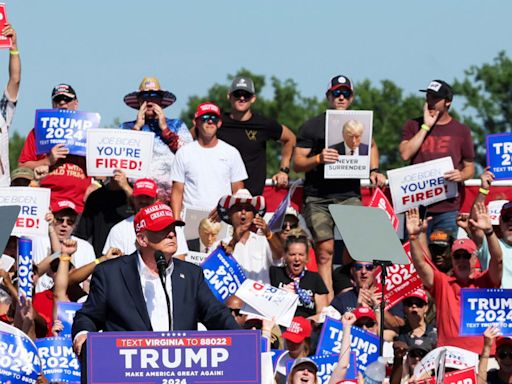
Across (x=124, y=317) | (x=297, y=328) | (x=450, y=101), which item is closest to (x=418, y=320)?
(x=297, y=328)

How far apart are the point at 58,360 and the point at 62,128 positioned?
3785 mm

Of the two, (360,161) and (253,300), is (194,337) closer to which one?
(253,300)

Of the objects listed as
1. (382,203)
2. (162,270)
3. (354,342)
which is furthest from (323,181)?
(162,270)

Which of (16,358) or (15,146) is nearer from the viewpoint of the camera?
(16,358)

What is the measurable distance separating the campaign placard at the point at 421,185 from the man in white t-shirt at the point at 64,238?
3021 millimetres

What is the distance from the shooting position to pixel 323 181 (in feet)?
57.2

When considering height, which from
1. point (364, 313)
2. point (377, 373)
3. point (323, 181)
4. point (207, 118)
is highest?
point (207, 118)

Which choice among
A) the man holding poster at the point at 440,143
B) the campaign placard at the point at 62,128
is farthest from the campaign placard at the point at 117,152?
the man holding poster at the point at 440,143

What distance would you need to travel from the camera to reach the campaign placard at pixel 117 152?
1694cm

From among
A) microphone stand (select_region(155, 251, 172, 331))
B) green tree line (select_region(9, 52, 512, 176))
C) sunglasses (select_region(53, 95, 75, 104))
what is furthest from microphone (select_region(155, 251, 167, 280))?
green tree line (select_region(9, 52, 512, 176))

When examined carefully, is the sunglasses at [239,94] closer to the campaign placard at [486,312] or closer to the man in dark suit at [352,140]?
the man in dark suit at [352,140]

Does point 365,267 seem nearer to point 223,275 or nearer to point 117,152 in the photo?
point 223,275

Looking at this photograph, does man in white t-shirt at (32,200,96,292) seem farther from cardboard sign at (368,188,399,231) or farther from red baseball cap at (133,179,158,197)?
cardboard sign at (368,188,399,231)

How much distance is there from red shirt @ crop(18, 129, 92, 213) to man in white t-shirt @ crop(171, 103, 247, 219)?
938mm
